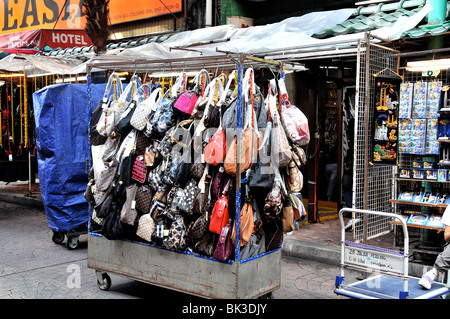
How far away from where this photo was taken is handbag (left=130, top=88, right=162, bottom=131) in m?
5.67

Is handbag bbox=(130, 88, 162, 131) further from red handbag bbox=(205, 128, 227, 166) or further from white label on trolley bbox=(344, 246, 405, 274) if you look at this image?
white label on trolley bbox=(344, 246, 405, 274)

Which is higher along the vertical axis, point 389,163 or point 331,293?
point 389,163

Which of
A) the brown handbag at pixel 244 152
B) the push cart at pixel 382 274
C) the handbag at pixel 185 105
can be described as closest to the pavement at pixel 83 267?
the push cart at pixel 382 274

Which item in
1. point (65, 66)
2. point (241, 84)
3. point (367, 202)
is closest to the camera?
point (241, 84)

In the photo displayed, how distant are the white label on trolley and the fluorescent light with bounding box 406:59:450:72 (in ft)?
11.2

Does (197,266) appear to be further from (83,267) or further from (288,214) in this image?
(83,267)

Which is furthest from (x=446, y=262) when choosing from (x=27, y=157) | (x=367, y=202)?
(x=27, y=157)

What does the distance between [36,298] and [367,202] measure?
14.5 feet

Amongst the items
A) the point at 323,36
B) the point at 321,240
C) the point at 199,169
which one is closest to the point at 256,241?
the point at 199,169

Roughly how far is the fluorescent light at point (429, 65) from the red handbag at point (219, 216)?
3756mm

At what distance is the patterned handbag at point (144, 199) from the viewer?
18.6 feet

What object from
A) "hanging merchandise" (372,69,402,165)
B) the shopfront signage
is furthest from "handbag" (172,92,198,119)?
the shopfront signage

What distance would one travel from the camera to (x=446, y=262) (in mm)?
5023

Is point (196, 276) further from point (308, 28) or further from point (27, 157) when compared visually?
point (27, 157)
